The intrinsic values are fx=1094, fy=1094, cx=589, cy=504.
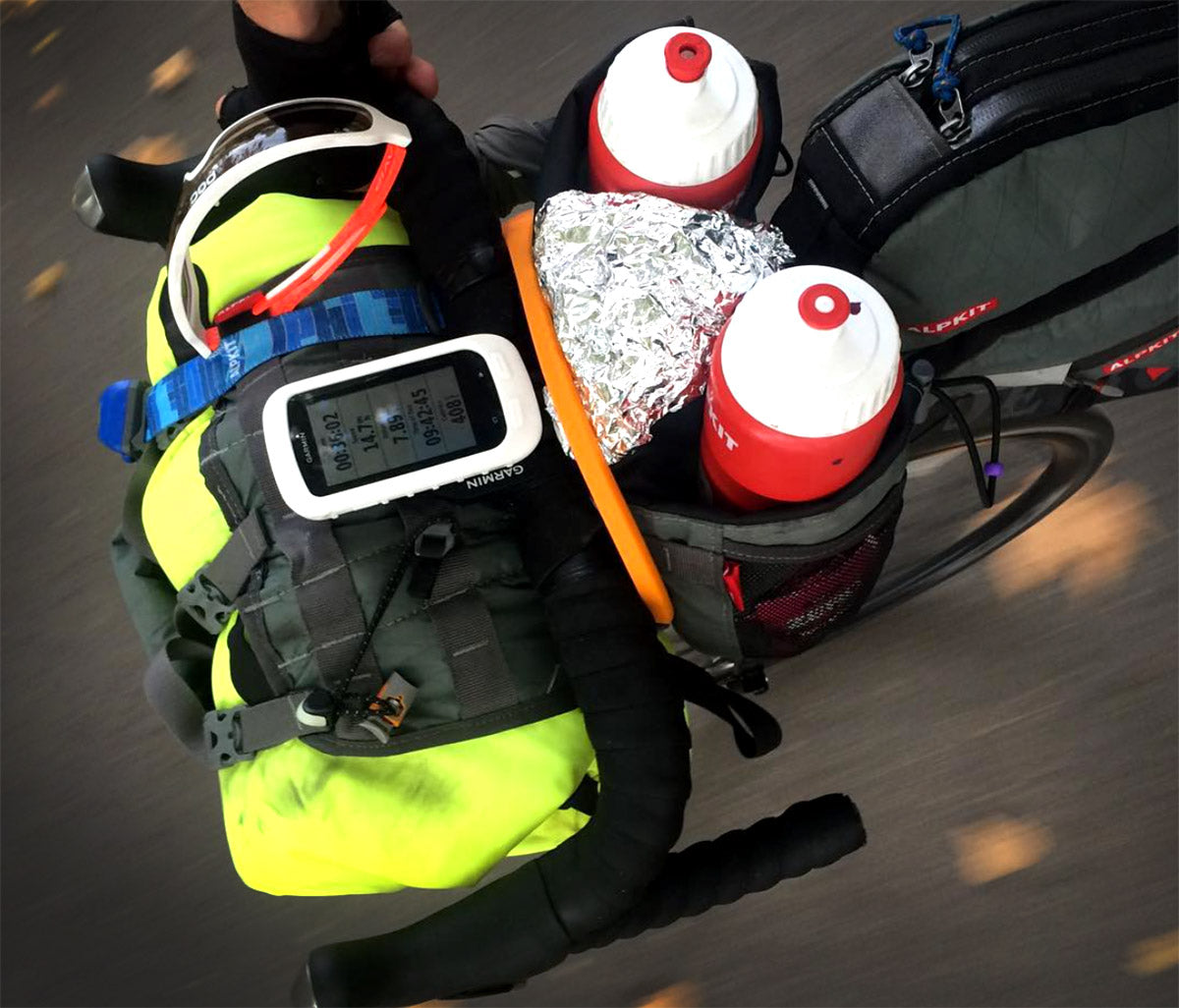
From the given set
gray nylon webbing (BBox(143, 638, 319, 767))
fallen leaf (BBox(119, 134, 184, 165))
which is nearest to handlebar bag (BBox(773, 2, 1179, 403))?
gray nylon webbing (BBox(143, 638, 319, 767))

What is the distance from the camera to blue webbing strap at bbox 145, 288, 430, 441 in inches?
29.0

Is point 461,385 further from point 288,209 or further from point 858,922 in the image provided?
point 858,922

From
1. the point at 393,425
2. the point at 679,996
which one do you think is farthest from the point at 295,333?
the point at 679,996

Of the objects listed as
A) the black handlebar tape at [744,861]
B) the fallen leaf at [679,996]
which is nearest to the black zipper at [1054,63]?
the black handlebar tape at [744,861]

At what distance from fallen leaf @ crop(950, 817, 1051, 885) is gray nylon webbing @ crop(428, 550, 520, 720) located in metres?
0.68

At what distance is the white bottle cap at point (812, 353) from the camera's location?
0.51 m

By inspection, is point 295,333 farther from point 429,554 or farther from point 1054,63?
point 1054,63

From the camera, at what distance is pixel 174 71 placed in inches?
59.1

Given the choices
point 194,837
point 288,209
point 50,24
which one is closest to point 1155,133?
point 288,209

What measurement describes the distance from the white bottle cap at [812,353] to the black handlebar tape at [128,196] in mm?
491

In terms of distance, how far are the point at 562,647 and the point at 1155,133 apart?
1.47ft

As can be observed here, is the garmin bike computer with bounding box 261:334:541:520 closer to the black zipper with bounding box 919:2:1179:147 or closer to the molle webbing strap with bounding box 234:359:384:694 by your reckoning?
the molle webbing strap with bounding box 234:359:384:694

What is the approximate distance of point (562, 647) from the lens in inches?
25.7

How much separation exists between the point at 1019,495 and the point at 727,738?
1.33 feet
